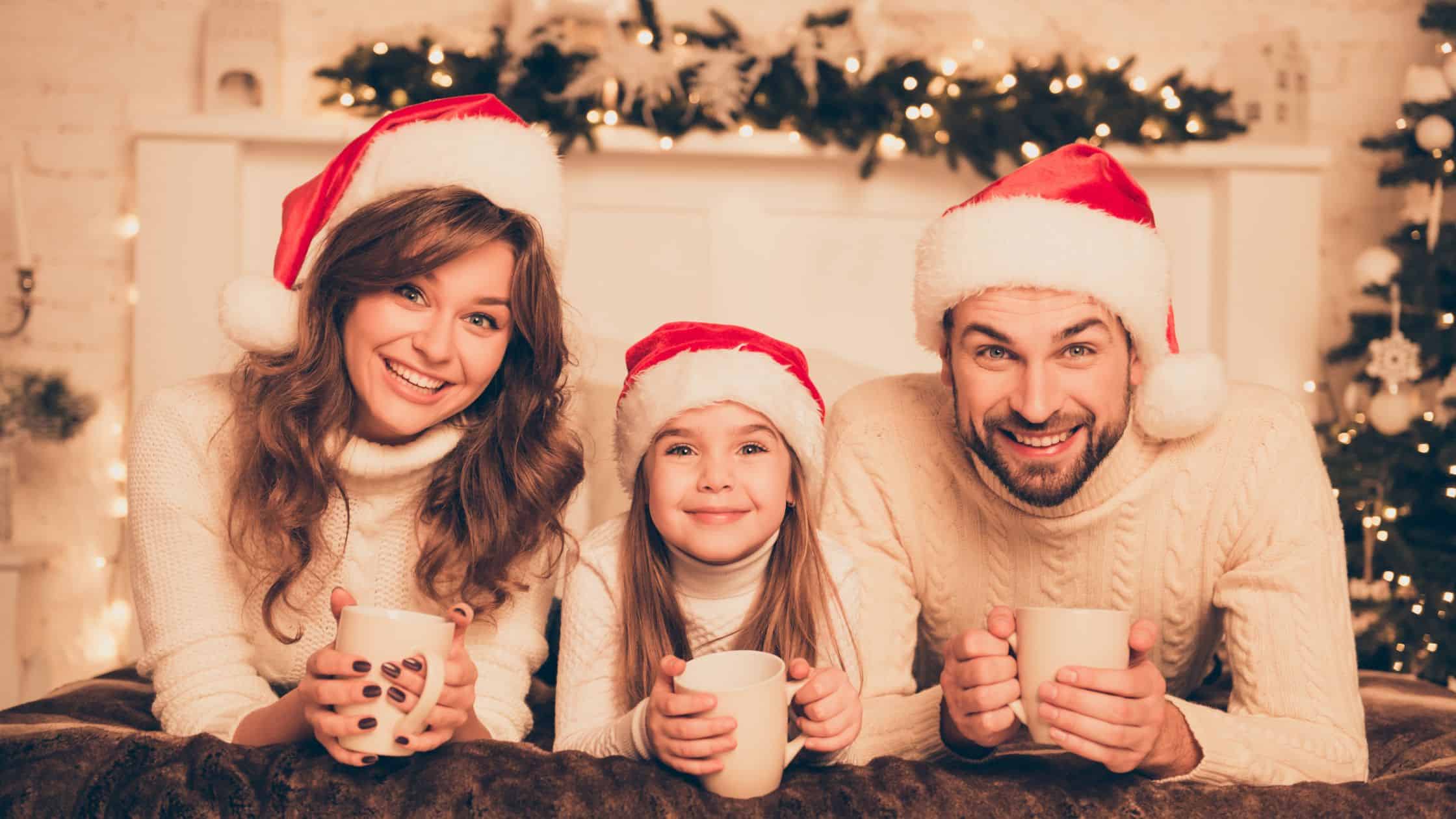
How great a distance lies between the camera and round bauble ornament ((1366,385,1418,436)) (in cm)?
295

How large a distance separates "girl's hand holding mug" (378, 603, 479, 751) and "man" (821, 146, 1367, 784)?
0.55m

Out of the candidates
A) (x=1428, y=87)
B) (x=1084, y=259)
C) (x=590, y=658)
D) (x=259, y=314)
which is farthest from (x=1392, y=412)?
(x=259, y=314)

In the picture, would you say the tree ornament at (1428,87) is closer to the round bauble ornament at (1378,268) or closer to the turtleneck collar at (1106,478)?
the round bauble ornament at (1378,268)

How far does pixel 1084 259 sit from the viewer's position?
1575mm

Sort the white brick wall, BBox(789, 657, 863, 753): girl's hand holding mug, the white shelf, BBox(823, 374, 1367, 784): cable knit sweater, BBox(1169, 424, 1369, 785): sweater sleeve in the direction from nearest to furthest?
BBox(789, 657, 863, 753): girl's hand holding mug < BBox(1169, 424, 1369, 785): sweater sleeve < BBox(823, 374, 1367, 784): cable knit sweater < the white shelf < the white brick wall

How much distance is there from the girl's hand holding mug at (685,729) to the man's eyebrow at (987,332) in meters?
0.66

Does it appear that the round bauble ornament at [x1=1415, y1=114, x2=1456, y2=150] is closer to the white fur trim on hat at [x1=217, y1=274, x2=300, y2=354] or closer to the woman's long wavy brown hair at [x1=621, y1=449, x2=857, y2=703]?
the woman's long wavy brown hair at [x1=621, y1=449, x2=857, y2=703]

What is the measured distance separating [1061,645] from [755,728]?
1.10 feet

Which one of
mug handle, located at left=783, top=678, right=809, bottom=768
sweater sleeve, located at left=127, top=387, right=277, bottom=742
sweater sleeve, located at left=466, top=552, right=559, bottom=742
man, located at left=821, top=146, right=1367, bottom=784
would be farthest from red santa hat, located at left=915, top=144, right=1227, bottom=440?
sweater sleeve, located at left=127, top=387, right=277, bottom=742

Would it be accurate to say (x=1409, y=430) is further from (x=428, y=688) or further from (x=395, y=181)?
(x=428, y=688)

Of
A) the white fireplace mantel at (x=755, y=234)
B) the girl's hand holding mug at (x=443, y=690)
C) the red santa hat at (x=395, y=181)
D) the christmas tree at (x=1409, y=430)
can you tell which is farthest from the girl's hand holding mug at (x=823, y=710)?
the christmas tree at (x=1409, y=430)

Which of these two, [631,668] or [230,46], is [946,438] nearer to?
[631,668]

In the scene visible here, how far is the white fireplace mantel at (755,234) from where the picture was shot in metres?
2.96

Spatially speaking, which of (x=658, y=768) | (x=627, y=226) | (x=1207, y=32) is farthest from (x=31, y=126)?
(x=1207, y=32)
